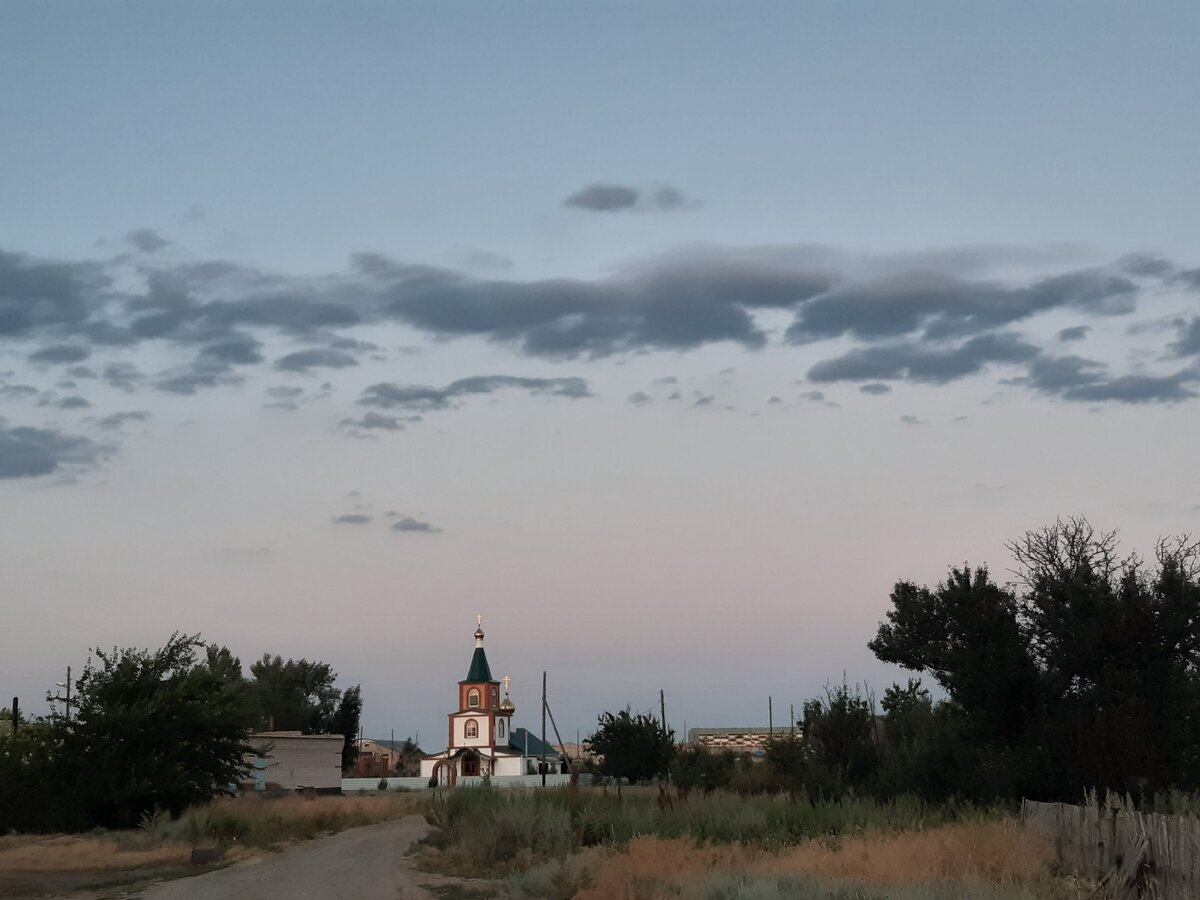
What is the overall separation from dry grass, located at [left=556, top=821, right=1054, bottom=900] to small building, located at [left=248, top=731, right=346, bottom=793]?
130 feet

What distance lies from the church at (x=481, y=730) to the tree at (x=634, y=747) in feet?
169

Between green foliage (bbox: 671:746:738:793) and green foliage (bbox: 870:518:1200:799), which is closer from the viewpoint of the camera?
green foliage (bbox: 870:518:1200:799)

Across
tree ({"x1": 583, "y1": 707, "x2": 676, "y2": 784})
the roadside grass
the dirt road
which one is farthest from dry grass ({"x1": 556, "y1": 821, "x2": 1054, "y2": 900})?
tree ({"x1": 583, "y1": 707, "x2": 676, "y2": 784})

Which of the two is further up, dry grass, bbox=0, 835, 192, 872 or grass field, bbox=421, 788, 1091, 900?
grass field, bbox=421, 788, 1091, 900

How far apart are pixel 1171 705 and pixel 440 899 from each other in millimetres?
15032

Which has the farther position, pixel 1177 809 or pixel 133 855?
pixel 133 855

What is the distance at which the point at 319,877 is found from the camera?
22984mm

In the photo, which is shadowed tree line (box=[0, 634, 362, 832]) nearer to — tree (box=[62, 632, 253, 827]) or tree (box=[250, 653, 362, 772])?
tree (box=[62, 632, 253, 827])

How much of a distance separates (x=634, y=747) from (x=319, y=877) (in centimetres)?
3123

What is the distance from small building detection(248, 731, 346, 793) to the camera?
188 feet

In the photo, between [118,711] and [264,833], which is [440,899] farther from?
[118,711]

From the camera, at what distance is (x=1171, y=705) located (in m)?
25.6

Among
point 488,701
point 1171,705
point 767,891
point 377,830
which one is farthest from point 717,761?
point 488,701

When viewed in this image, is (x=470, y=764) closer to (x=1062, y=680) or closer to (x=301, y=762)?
(x=301, y=762)
